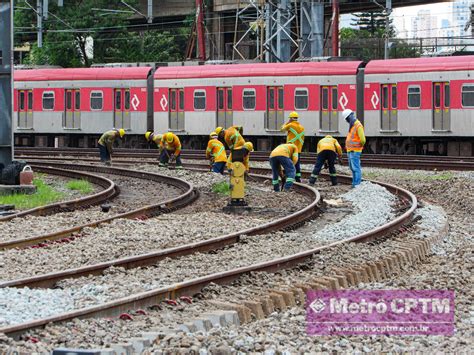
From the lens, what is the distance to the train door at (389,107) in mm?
33938

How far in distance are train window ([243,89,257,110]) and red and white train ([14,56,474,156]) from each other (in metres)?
0.03

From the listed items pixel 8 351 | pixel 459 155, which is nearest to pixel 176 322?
pixel 8 351

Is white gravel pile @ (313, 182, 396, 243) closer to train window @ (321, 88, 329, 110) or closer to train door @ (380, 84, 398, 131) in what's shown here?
train door @ (380, 84, 398, 131)

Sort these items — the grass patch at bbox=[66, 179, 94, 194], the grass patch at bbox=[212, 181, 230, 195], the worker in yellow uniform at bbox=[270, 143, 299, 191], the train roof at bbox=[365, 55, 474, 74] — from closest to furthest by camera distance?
the worker in yellow uniform at bbox=[270, 143, 299, 191] → the grass patch at bbox=[212, 181, 230, 195] → the grass patch at bbox=[66, 179, 94, 194] → the train roof at bbox=[365, 55, 474, 74]

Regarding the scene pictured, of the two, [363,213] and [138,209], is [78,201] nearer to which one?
[138,209]

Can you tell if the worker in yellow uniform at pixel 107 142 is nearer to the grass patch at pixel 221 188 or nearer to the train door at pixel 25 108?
the grass patch at pixel 221 188

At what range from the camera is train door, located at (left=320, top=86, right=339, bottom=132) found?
35.1 metres

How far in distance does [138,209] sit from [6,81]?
6423mm

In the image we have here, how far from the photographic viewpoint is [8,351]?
23.1 feet

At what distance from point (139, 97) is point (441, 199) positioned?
20.5 meters

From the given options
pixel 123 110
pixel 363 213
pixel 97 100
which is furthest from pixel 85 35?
pixel 363 213

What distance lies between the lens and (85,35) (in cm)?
6003

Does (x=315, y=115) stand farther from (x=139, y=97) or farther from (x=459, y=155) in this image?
(x=139, y=97)

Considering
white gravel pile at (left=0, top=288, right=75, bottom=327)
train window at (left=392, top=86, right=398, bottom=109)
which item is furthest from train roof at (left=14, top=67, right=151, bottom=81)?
white gravel pile at (left=0, top=288, right=75, bottom=327)
